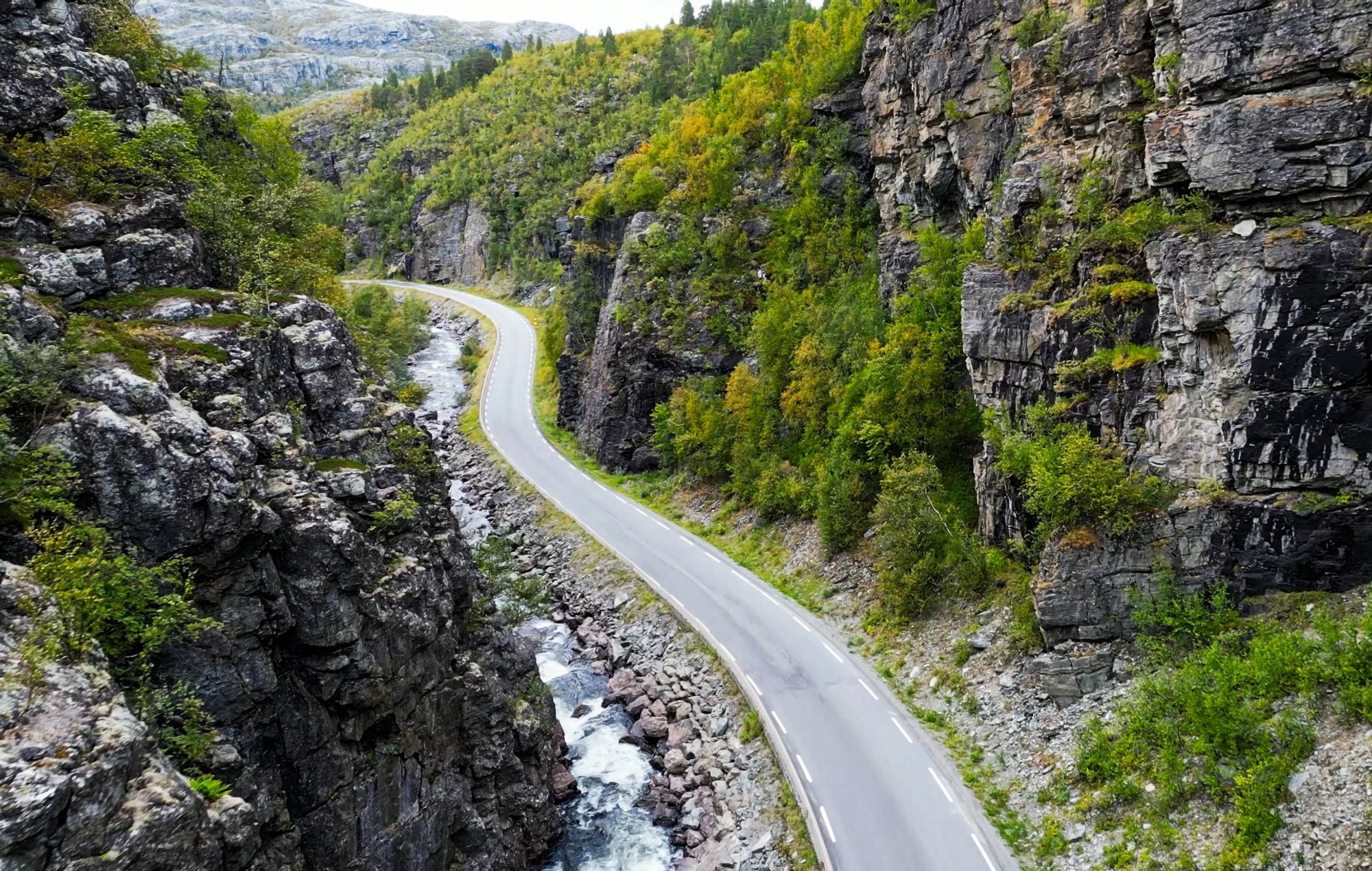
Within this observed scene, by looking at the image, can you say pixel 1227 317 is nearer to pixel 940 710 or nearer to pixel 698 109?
pixel 940 710

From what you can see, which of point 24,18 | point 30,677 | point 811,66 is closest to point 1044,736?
point 30,677

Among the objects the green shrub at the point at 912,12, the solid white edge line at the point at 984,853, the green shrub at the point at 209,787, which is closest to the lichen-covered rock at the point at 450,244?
the green shrub at the point at 912,12

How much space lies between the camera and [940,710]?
84.7ft

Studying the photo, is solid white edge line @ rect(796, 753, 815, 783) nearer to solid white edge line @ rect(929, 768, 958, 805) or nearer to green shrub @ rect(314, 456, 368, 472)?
solid white edge line @ rect(929, 768, 958, 805)

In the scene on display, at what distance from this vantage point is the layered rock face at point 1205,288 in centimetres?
1925

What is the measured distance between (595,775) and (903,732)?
37.9 ft

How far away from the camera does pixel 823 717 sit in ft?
86.7

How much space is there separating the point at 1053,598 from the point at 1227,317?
382 inches

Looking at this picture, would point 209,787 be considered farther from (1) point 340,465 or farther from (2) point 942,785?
(2) point 942,785

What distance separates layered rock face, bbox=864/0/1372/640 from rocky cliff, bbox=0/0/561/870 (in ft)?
63.1

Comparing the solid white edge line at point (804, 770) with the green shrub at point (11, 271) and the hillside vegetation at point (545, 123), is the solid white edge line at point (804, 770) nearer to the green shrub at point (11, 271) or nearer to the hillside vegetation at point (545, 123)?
the green shrub at point (11, 271)

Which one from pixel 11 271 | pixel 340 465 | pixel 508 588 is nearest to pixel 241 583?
pixel 340 465

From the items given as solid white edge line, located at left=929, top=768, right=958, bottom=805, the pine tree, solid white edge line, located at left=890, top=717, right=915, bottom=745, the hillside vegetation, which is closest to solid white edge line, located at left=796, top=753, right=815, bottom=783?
solid white edge line, located at left=890, top=717, right=915, bottom=745

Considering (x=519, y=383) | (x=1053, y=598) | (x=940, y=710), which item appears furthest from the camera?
(x=519, y=383)
